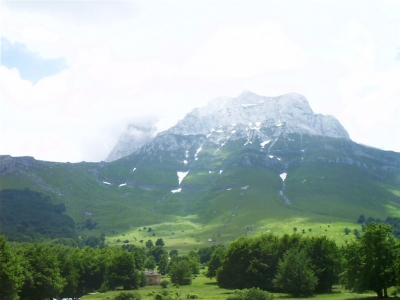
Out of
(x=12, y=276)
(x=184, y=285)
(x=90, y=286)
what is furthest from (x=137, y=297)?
(x=90, y=286)

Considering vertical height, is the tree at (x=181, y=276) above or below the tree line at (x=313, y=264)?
below

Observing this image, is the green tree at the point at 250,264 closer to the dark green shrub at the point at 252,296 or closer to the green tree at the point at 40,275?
the dark green shrub at the point at 252,296

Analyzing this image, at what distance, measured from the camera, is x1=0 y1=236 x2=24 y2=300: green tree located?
273ft

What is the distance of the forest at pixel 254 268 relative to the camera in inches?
3155

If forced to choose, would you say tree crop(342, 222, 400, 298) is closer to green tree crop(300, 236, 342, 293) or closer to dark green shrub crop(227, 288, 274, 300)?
dark green shrub crop(227, 288, 274, 300)

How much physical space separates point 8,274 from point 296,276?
60.9 metres

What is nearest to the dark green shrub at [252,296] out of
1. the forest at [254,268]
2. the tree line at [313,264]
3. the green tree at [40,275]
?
the forest at [254,268]

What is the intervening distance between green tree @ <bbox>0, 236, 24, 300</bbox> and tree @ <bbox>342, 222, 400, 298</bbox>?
218ft

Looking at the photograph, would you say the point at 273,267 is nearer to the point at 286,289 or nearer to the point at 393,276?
the point at 286,289

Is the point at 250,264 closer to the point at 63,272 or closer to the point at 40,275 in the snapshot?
the point at 40,275

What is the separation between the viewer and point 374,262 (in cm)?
7900

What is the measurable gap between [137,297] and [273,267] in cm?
3971

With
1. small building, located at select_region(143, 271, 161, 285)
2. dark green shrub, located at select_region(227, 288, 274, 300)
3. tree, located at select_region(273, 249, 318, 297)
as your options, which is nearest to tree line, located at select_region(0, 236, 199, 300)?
small building, located at select_region(143, 271, 161, 285)

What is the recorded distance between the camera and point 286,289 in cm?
10075
